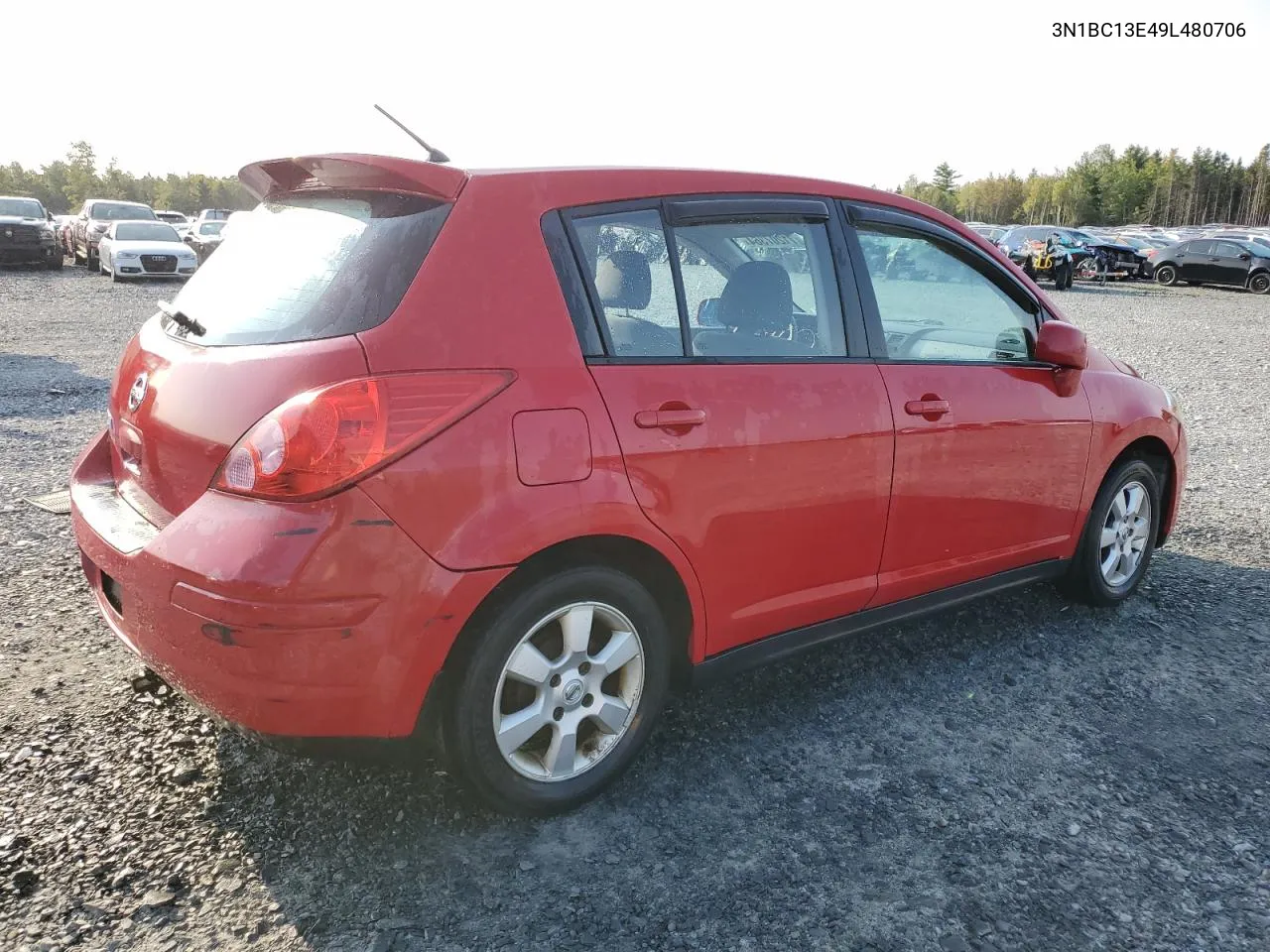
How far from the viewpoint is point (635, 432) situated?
2607 millimetres

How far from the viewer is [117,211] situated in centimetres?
2747

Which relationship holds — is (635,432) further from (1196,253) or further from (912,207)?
(1196,253)

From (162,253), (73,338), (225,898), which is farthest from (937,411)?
(162,253)

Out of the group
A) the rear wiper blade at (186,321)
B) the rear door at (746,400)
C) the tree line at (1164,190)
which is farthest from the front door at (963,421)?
the tree line at (1164,190)

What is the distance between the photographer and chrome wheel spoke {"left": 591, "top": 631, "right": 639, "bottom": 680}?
2.72m

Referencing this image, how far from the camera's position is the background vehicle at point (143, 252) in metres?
23.1

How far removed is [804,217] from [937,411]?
797 millimetres

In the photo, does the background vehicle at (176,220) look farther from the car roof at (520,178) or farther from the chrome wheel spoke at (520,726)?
the chrome wheel spoke at (520,726)

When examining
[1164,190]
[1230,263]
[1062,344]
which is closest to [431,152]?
[1062,344]

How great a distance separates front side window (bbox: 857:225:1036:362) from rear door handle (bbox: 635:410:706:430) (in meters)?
0.92

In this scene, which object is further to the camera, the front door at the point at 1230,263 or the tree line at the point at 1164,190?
the tree line at the point at 1164,190

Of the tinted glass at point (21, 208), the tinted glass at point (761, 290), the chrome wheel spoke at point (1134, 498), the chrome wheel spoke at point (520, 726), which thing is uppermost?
the tinted glass at point (21, 208)

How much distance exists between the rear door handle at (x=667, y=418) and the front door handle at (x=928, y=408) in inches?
35.3

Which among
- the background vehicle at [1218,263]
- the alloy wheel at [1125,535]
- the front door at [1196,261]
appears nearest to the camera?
the alloy wheel at [1125,535]
